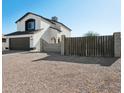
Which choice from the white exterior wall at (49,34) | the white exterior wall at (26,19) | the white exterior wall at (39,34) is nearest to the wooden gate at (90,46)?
the white exterior wall at (39,34)

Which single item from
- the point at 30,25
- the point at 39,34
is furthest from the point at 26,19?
the point at 39,34

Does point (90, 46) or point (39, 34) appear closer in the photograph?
point (90, 46)

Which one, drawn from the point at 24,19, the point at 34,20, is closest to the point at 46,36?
the point at 34,20

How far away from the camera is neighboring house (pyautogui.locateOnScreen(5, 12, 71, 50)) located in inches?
724

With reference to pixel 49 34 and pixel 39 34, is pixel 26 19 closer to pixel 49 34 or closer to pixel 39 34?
pixel 39 34

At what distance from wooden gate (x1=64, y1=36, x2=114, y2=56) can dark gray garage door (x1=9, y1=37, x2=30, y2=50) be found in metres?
8.58

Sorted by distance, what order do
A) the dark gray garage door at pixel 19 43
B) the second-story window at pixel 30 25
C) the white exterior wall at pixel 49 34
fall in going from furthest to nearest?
the second-story window at pixel 30 25, the white exterior wall at pixel 49 34, the dark gray garage door at pixel 19 43

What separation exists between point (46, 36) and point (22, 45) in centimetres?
384

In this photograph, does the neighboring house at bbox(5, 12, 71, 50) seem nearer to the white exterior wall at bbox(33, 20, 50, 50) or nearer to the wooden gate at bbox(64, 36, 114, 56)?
the white exterior wall at bbox(33, 20, 50, 50)

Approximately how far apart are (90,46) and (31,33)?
990cm

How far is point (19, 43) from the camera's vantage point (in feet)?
64.2

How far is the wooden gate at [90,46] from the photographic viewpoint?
9.91m

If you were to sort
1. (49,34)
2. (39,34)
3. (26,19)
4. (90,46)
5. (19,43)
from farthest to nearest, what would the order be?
(49,34) → (26,19) → (19,43) → (39,34) → (90,46)

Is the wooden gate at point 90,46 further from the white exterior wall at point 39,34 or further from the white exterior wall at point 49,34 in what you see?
the white exterior wall at point 49,34
